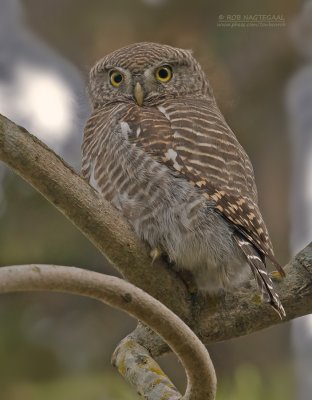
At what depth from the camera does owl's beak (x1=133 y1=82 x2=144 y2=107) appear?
468 cm

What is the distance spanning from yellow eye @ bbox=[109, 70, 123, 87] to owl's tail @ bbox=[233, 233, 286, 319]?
1.45 meters

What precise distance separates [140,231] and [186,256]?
0.79ft

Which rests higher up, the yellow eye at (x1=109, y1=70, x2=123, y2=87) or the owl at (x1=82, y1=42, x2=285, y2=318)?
the yellow eye at (x1=109, y1=70, x2=123, y2=87)

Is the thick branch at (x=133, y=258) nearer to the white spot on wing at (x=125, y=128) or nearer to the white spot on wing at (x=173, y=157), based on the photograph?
the white spot on wing at (x=173, y=157)

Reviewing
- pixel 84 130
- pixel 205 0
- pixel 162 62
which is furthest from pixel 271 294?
pixel 205 0

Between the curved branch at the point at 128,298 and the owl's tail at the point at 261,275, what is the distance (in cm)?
57

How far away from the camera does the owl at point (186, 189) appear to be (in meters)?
3.94

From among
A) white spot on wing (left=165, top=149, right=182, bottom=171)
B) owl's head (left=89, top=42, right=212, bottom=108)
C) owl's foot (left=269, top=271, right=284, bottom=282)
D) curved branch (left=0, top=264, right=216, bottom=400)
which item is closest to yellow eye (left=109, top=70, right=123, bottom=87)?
owl's head (left=89, top=42, right=212, bottom=108)

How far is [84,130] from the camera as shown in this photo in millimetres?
4773

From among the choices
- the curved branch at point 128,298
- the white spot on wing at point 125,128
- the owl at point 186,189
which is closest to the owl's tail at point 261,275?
the owl at point 186,189

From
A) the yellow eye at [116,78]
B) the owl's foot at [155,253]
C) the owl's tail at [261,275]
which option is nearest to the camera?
the owl's tail at [261,275]

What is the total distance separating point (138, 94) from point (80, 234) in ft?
7.07

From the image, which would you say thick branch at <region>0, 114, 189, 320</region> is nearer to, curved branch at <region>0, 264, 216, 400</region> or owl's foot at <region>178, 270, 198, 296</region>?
owl's foot at <region>178, 270, 198, 296</region>

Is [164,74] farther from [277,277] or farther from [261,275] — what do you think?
[261,275]
